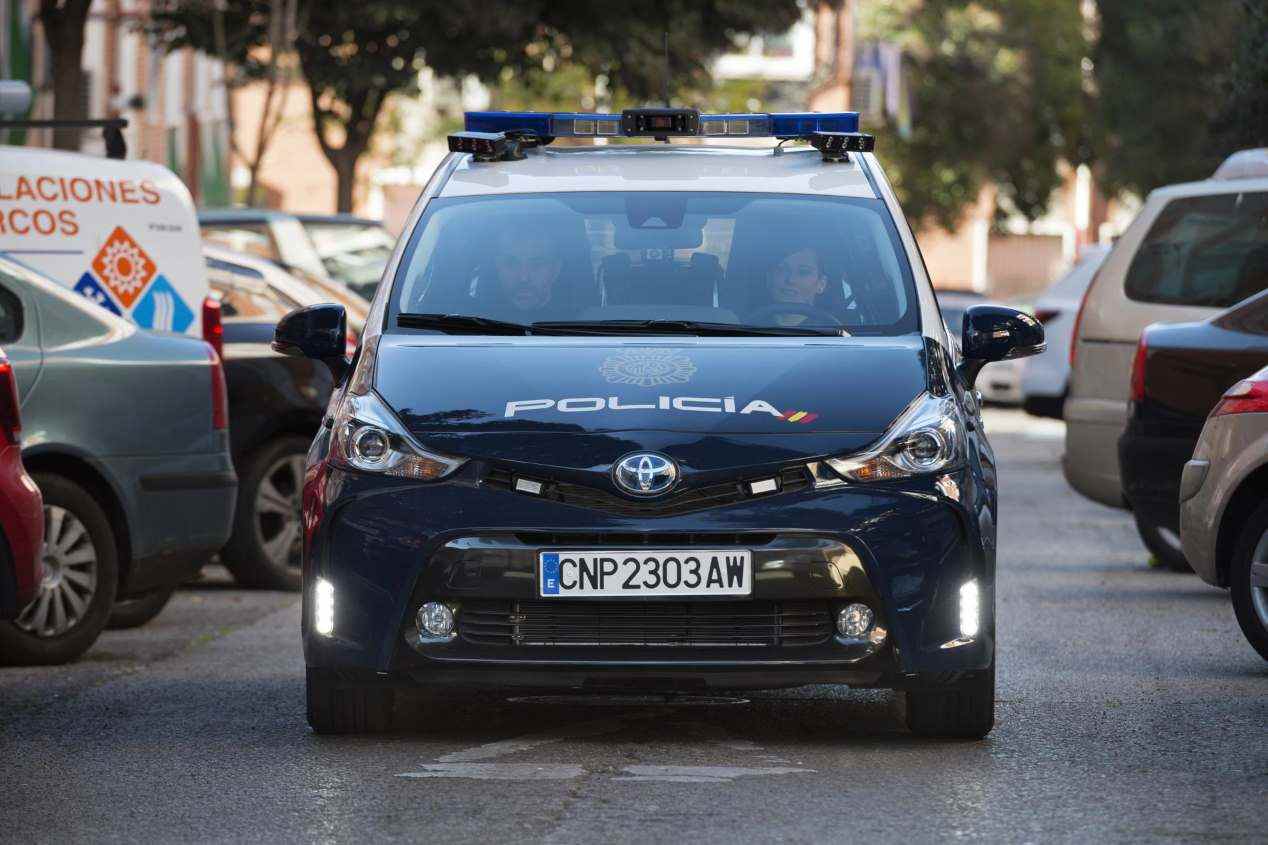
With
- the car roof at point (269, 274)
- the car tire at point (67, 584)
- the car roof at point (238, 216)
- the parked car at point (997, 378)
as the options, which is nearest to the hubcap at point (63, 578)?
the car tire at point (67, 584)

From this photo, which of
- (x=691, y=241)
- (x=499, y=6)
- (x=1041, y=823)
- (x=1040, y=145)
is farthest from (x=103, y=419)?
(x=1040, y=145)

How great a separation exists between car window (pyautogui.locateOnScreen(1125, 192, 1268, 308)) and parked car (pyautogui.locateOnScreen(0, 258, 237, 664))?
16.3 ft

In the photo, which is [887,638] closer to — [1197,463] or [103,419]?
[1197,463]

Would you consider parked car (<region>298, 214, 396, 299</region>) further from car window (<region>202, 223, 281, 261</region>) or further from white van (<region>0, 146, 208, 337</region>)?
white van (<region>0, 146, 208, 337</region>)

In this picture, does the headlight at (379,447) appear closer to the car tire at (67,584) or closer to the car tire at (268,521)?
the car tire at (67,584)

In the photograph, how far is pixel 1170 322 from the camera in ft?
42.7

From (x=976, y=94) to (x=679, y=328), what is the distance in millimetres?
51674

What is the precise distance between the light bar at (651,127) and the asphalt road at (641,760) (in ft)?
6.10

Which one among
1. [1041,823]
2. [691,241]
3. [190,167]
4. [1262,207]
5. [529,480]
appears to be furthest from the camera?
[190,167]

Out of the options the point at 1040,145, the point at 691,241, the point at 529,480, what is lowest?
the point at 1040,145

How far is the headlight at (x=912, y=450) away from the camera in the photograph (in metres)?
7.12

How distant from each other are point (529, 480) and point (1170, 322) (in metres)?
6.60

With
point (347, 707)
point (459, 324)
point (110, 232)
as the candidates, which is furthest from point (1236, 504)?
point (110, 232)

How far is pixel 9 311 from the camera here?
31.7 feet
